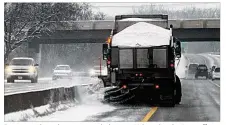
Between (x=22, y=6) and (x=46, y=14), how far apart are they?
4.05m

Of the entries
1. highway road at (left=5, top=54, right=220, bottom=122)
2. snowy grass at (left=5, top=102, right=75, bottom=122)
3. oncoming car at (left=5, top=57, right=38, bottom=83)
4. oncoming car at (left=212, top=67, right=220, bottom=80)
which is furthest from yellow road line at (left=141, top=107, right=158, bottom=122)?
oncoming car at (left=212, top=67, right=220, bottom=80)

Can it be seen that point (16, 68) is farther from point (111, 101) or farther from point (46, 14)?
point (111, 101)

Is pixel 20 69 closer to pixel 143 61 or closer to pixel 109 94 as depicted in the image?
pixel 109 94

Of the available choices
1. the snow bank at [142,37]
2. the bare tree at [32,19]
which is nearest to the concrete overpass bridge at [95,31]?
the bare tree at [32,19]

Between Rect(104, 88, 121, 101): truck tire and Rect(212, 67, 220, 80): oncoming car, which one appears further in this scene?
Rect(212, 67, 220, 80): oncoming car

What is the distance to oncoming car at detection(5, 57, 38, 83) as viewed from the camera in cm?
4009

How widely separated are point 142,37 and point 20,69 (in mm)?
20541

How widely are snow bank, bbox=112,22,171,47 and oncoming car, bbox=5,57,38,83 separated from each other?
18946 mm

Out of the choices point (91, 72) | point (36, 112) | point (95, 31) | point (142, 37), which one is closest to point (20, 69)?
point (95, 31)

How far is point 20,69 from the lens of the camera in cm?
4056

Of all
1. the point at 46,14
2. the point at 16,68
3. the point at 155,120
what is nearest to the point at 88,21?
the point at 46,14

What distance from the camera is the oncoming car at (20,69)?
132ft

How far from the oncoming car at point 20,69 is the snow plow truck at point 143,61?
18543mm

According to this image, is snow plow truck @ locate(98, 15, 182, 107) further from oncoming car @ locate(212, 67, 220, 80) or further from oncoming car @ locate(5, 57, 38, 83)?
oncoming car @ locate(212, 67, 220, 80)
